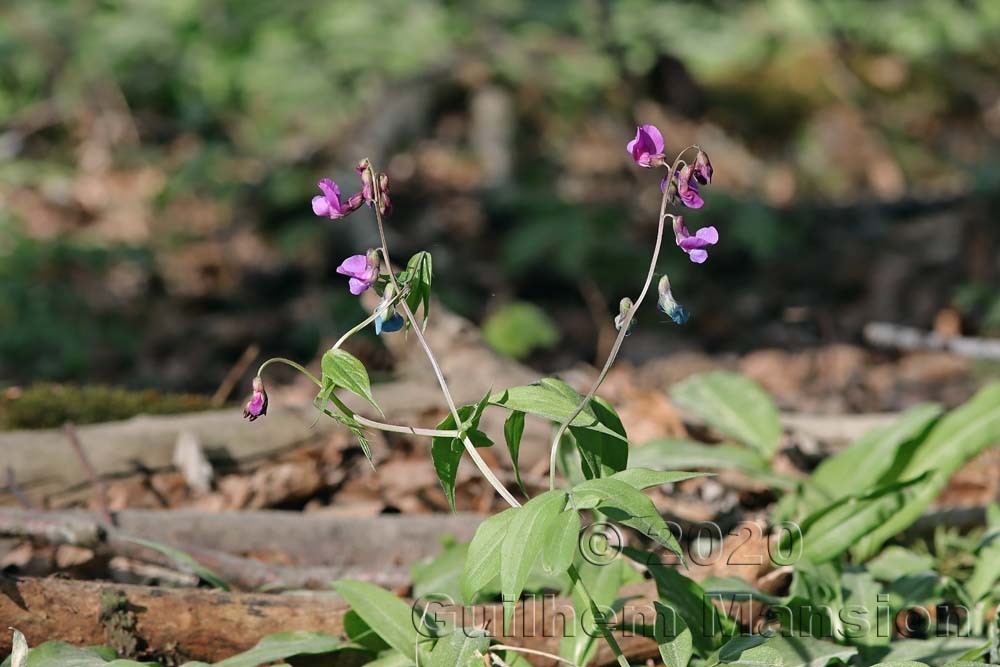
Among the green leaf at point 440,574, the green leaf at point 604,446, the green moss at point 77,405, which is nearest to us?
the green leaf at point 604,446

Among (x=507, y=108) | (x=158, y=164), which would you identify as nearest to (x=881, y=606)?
(x=507, y=108)

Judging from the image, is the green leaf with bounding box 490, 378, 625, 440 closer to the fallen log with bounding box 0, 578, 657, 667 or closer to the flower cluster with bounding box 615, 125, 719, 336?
the flower cluster with bounding box 615, 125, 719, 336

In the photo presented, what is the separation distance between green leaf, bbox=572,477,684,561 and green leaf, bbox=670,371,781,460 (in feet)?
4.15

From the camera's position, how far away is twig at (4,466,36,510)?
8.58 ft

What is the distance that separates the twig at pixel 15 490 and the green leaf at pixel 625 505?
67.8 inches

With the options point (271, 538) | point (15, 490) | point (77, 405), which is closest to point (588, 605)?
point (271, 538)

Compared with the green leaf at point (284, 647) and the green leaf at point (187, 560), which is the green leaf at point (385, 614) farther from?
the green leaf at point (187, 560)

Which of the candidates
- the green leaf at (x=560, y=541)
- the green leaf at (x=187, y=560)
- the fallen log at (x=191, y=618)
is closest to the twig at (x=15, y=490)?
the green leaf at (x=187, y=560)

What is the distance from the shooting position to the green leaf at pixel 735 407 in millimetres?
2809

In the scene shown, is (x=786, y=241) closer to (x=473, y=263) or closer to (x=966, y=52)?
(x=473, y=263)

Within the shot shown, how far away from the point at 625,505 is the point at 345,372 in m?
0.51

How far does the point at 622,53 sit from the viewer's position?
9078 millimetres

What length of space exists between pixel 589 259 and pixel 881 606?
179 inches

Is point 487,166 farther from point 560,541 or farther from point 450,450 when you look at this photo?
point 560,541
